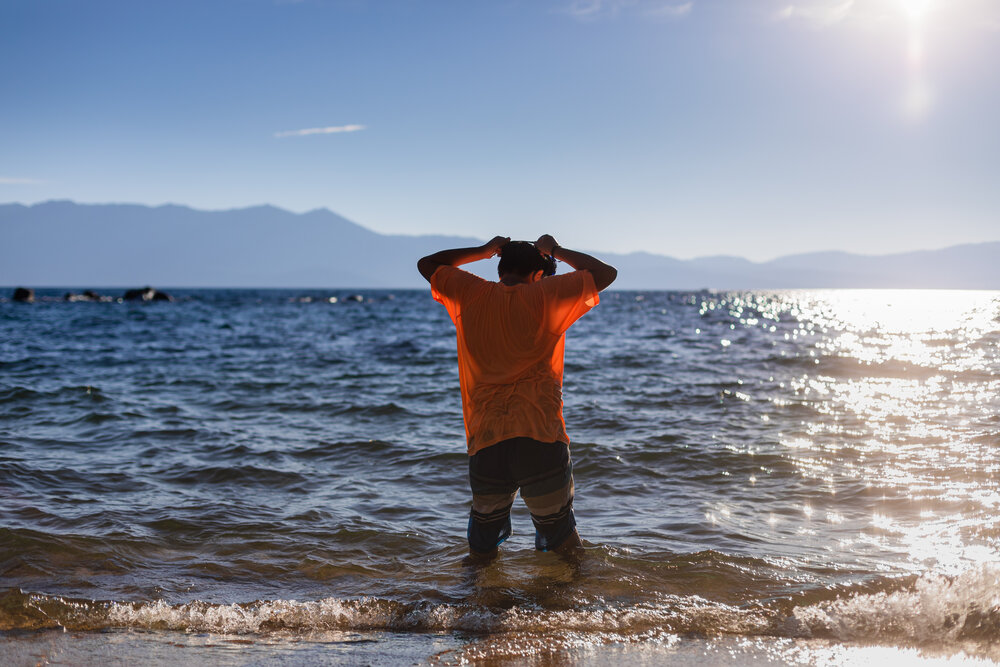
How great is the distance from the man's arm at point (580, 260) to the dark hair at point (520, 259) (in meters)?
0.05

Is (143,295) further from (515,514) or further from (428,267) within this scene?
(428,267)

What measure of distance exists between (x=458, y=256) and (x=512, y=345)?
2.15ft

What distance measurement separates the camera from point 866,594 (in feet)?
13.7

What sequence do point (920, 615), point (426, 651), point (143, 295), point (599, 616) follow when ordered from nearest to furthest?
point (426, 651) → point (920, 615) → point (599, 616) → point (143, 295)

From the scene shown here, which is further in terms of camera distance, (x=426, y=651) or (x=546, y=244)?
(x=546, y=244)

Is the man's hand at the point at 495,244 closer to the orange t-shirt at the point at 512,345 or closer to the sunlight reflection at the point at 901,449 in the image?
the orange t-shirt at the point at 512,345

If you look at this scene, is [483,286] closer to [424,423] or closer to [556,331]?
[556,331]

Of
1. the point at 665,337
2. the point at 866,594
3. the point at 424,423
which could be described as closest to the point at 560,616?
the point at 866,594

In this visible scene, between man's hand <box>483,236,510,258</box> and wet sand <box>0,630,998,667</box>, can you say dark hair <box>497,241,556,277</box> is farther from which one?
wet sand <box>0,630,998,667</box>

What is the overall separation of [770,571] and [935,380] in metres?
11.2

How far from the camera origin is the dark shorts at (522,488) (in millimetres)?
3953

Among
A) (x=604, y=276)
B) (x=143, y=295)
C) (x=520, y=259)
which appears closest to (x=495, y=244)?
(x=520, y=259)

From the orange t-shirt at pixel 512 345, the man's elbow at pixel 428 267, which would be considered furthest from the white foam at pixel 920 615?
the man's elbow at pixel 428 267

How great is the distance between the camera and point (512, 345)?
3.85 metres
